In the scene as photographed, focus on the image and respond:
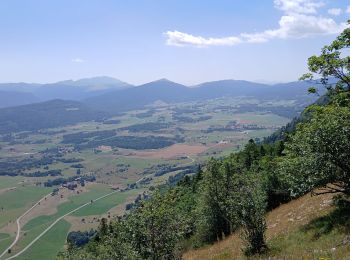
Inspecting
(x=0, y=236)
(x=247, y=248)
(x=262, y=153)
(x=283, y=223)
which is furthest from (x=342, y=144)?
(x=0, y=236)

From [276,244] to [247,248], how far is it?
6.54 ft

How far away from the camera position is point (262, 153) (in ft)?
273

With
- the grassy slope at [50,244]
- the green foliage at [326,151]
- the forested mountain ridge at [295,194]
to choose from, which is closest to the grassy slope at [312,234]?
the forested mountain ridge at [295,194]

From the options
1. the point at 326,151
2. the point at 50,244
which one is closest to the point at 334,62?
the point at 326,151

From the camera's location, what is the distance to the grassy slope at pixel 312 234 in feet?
59.1

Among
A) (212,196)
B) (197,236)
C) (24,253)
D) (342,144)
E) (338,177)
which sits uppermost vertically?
(342,144)

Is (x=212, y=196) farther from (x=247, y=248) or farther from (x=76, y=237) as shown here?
(x=76, y=237)

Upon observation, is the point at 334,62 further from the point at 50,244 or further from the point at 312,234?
the point at 50,244

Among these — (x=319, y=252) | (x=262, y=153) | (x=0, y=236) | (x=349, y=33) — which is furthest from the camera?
(x=0, y=236)

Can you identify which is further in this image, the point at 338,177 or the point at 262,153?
the point at 262,153

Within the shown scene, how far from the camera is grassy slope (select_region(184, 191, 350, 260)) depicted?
18016 millimetres

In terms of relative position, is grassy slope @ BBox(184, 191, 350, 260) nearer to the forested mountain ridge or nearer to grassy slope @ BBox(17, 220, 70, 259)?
the forested mountain ridge

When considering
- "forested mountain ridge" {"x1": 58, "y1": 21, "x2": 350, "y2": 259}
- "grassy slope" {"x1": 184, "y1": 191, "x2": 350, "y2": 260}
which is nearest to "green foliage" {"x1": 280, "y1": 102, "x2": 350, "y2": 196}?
"forested mountain ridge" {"x1": 58, "y1": 21, "x2": 350, "y2": 259}

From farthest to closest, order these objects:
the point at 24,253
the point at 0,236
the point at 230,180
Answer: the point at 0,236, the point at 24,253, the point at 230,180
